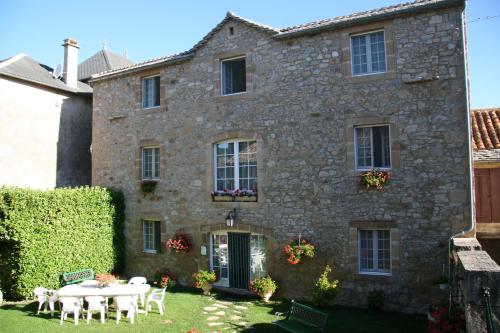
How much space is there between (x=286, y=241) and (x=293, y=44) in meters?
5.61

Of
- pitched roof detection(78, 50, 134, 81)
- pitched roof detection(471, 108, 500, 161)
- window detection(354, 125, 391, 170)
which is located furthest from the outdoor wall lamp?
pitched roof detection(78, 50, 134, 81)

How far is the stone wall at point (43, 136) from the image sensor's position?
14.1 meters

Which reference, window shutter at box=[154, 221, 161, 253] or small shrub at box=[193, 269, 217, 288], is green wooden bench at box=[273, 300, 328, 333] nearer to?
small shrub at box=[193, 269, 217, 288]

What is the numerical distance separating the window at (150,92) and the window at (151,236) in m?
4.17

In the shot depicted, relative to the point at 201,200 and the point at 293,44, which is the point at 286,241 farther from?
the point at 293,44

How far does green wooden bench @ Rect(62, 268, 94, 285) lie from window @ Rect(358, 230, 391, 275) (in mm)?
7925

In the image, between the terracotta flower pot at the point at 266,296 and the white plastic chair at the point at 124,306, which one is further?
the terracotta flower pot at the point at 266,296

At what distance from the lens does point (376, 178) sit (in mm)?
10086

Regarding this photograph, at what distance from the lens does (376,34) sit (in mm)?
10570

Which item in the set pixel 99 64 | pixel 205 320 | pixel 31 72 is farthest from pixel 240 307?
pixel 99 64

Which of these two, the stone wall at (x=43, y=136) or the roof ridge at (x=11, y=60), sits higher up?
the roof ridge at (x=11, y=60)

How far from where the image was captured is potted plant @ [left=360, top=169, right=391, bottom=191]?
33.0 ft

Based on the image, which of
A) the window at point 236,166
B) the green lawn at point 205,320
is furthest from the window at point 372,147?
the green lawn at point 205,320

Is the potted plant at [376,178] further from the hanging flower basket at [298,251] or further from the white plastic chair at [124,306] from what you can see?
the white plastic chair at [124,306]
